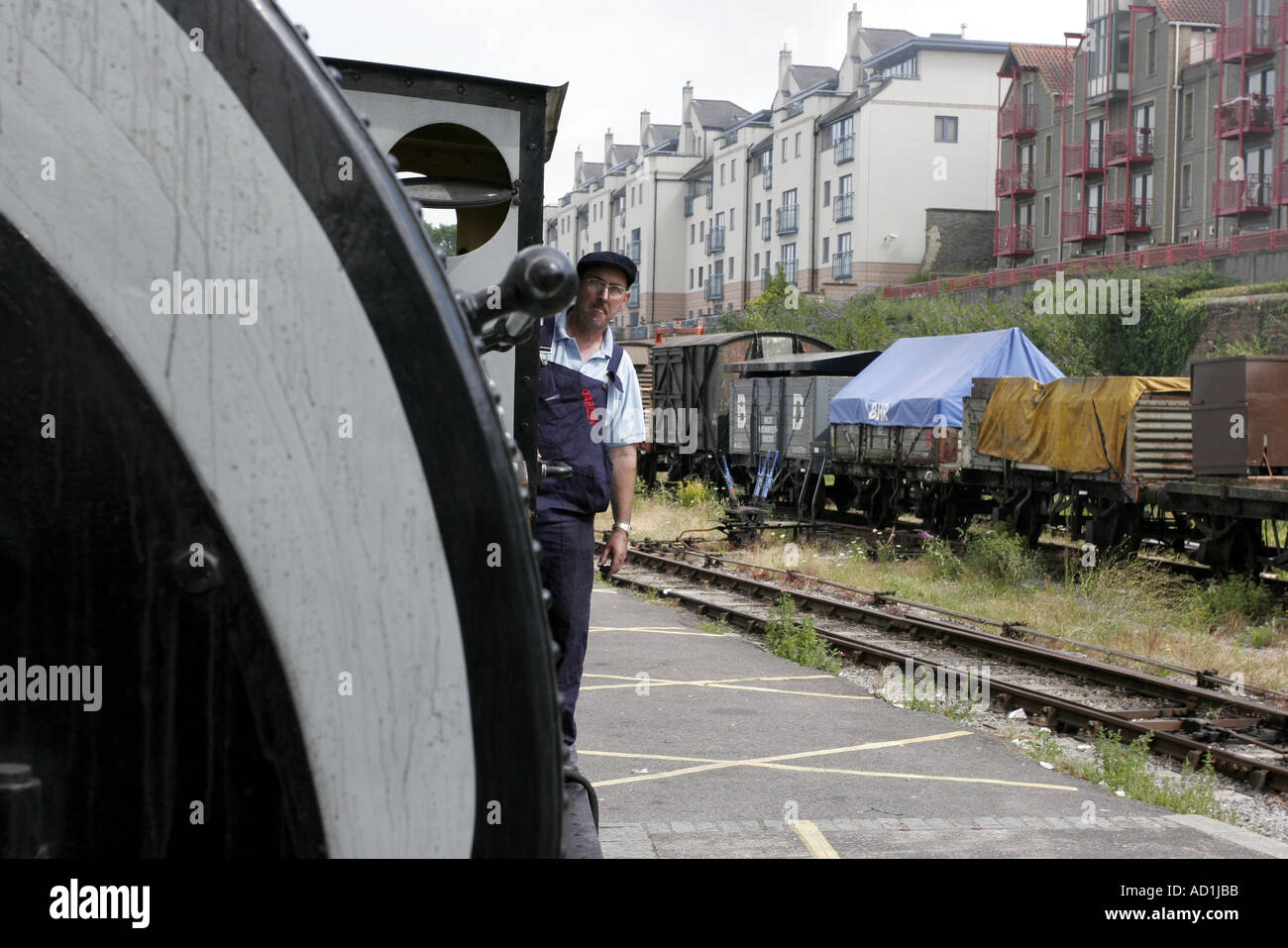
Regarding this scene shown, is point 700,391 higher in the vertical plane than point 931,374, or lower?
lower

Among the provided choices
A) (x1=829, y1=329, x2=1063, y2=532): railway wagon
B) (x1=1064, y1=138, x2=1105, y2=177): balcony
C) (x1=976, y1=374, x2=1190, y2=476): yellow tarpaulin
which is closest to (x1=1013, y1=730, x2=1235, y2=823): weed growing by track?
(x1=976, y1=374, x2=1190, y2=476): yellow tarpaulin

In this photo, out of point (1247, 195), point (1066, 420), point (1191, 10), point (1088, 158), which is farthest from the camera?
point (1088, 158)

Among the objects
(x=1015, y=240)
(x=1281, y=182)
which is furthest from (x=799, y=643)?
(x=1015, y=240)

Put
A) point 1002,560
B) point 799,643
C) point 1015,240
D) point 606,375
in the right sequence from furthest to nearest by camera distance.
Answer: point 1015,240 < point 1002,560 < point 799,643 < point 606,375

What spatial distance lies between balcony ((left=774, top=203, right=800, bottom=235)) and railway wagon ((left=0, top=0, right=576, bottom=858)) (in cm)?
7740

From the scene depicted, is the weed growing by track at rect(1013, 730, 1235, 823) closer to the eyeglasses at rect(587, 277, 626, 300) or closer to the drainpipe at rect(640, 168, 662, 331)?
the eyeglasses at rect(587, 277, 626, 300)

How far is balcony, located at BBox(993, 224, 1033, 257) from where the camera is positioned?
63125 millimetres

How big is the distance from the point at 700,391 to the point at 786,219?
48461 mm

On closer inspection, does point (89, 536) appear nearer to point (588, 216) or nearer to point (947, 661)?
point (947, 661)

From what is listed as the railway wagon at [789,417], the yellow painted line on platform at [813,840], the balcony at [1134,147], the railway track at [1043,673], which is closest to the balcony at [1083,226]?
the balcony at [1134,147]

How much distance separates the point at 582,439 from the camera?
4.99 metres

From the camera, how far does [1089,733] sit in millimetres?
8922

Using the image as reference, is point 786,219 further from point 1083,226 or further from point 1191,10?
point 1191,10

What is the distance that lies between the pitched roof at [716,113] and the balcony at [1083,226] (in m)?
43.6
